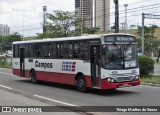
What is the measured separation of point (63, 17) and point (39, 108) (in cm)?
4607

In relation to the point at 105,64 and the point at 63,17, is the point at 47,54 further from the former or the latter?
the point at 63,17

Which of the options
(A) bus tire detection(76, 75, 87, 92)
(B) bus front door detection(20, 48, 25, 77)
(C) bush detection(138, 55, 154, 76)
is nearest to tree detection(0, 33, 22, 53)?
(B) bus front door detection(20, 48, 25, 77)

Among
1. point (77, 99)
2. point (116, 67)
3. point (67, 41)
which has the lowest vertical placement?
point (77, 99)

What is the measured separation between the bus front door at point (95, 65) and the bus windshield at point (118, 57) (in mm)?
555

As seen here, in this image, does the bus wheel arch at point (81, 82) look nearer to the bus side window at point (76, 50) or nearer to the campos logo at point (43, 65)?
the bus side window at point (76, 50)

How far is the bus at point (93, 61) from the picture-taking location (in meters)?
16.5

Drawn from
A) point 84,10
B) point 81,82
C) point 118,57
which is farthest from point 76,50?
point 84,10

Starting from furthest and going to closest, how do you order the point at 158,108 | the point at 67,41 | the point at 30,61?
Result: the point at 30,61 → the point at 67,41 → the point at 158,108

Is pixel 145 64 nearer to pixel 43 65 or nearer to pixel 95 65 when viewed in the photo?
pixel 43 65

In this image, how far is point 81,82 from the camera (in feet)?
59.6

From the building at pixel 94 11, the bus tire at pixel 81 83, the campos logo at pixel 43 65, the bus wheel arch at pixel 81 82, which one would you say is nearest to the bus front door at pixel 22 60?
the campos logo at pixel 43 65

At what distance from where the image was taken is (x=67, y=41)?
64.1 feet

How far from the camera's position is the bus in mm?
16531

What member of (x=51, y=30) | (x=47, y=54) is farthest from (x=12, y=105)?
(x=51, y=30)
